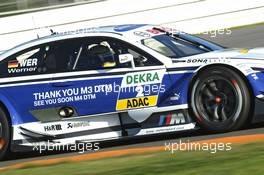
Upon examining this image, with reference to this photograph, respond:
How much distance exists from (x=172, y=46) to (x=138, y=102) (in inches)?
34.5

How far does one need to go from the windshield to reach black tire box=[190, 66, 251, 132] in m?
0.59

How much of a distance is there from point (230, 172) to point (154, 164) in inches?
38.5

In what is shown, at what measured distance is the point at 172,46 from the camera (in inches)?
315

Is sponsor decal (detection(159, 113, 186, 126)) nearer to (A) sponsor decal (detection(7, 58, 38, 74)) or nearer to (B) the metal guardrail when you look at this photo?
(A) sponsor decal (detection(7, 58, 38, 74))

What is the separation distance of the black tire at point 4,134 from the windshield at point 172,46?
2.00 meters

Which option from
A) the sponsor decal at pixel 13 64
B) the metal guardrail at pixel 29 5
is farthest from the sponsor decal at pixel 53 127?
the metal guardrail at pixel 29 5

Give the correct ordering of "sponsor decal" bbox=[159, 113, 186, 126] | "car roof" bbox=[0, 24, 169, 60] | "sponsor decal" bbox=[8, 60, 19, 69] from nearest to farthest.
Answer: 1. "sponsor decal" bbox=[159, 113, 186, 126]
2. "car roof" bbox=[0, 24, 169, 60]
3. "sponsor decal" bbox=[8, 60, 19, 69]

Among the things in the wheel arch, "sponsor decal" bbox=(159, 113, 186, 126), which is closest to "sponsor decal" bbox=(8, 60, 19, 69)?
"sponsor decal" bbox=(159, 113, 186, 126)

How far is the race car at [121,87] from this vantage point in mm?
7301

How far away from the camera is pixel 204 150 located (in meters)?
6.50

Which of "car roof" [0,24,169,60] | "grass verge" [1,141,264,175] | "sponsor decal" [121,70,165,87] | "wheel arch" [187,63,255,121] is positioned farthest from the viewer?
"car roof" [0,24,169,60]

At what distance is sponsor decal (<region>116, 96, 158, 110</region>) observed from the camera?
7.64m

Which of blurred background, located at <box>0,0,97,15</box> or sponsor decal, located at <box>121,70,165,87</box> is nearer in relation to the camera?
sponsor decal, located at <box>121,70,165,87</box>

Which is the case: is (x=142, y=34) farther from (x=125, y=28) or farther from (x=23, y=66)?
(x=23, y=66)
